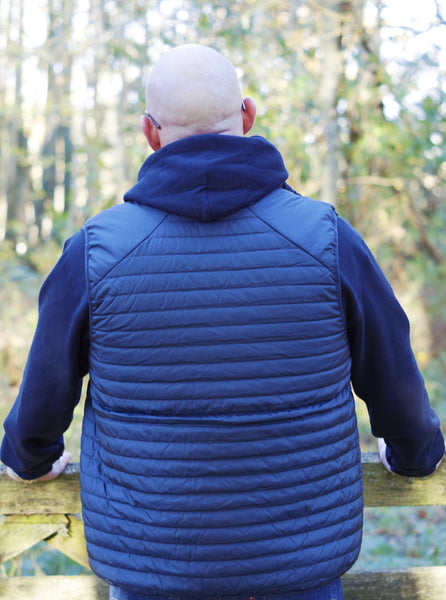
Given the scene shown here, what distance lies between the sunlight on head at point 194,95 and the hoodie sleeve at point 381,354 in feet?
1.26

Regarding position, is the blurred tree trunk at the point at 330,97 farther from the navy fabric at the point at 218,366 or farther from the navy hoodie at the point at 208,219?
the navy fabric at the point at 218,366

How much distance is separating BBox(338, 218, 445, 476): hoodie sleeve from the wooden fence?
284 mm

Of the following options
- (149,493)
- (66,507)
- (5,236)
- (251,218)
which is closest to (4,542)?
(66,507)

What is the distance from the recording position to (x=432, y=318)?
967 centimetres

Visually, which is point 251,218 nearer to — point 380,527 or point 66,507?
point 66,507

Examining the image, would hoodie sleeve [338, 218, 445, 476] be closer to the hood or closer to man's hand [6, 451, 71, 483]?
the hood

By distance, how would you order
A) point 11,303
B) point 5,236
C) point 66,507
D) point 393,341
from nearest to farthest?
1. point 393,341
2. point 66,507
3. point 11,303
4. point 5,236

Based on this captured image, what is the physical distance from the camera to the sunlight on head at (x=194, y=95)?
1507 millimetres

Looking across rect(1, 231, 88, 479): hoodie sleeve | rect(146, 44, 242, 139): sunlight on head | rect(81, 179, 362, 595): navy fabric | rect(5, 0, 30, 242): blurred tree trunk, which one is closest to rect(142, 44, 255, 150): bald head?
rect(146, 44, 242, 139): sunlight on head

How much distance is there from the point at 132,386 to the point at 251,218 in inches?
17.8

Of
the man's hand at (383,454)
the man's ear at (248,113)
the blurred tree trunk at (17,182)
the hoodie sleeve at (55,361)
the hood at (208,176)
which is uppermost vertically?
the man's ear at (248,113)

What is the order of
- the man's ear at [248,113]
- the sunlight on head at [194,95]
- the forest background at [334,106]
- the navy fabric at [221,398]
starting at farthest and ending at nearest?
the forest background at [334,106] < the man's ear at [248,113] < the sunlight on head at [194,95] < the navy fabric at [221,398]

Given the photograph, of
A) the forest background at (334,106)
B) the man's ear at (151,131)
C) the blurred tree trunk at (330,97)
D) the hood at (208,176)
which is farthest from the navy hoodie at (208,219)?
the blurred tree trunk at (330,97)

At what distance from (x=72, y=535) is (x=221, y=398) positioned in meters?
0.96
